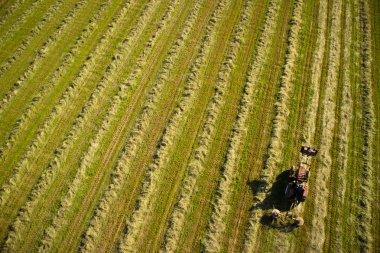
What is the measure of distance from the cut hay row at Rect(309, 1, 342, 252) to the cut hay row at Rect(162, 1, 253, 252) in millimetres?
6753

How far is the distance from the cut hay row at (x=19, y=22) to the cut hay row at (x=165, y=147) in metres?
16.5

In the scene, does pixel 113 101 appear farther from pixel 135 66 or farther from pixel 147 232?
pixel 147 232

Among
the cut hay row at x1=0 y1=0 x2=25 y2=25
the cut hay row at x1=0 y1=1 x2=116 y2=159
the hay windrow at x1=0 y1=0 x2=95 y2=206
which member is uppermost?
the cut hay row at x1=0 y1=0 x2=25 y2=25

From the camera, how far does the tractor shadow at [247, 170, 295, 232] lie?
54.2 ft

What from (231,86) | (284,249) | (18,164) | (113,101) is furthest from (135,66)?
(284,249)

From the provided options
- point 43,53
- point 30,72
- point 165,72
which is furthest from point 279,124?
point 43,53

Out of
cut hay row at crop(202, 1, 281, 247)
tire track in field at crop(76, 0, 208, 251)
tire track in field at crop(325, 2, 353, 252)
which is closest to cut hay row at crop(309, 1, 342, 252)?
tire track in field at crop(325, 2, 353, 252)

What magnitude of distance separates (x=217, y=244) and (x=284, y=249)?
340 cm

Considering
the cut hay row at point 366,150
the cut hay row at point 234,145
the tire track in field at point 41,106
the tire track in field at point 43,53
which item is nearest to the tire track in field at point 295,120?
the cut hay row at point 234,145

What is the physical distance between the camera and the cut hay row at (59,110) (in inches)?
715

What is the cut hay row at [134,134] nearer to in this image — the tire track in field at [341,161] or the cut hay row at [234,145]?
the cut hay row at [234,145]

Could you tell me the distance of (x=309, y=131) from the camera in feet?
64.7

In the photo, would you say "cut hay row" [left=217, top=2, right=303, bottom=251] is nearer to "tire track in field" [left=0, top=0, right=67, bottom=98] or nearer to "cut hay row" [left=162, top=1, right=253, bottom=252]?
"cut hay row" [left=162, top=1, right=253, bottom=252]

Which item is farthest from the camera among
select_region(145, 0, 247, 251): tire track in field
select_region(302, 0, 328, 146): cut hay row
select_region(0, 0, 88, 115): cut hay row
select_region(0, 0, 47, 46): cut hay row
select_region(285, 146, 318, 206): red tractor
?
select_region(0, 0, 47, 46): cut hay row
